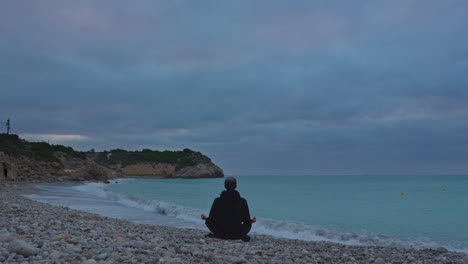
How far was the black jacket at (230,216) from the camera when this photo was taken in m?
10.0

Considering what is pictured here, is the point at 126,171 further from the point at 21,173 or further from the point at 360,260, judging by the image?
the point at 360,260

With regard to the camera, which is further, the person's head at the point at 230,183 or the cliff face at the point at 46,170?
the cliff face at the point at 46,170

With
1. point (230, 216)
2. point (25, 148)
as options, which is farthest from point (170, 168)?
point (230, 216)

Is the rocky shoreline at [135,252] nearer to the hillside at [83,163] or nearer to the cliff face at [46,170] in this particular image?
the cliff face at [46,170]

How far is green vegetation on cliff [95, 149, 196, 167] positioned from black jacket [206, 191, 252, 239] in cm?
14557

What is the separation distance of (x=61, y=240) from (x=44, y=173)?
59448 mm

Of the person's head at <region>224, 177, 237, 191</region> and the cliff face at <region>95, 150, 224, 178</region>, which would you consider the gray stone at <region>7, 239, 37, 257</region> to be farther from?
the cliff face at <region>95, 150, 224, 178</region>

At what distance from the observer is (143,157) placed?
516ft

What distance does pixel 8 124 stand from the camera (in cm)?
7262

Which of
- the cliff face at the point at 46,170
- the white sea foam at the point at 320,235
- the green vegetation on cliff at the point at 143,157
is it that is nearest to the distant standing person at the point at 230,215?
the white sea foam at the point at 320,235

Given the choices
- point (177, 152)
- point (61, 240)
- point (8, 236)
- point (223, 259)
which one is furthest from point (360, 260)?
point (177, 152)

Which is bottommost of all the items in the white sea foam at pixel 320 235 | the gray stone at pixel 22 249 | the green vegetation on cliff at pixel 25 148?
the white sea foam at pixel 320 235

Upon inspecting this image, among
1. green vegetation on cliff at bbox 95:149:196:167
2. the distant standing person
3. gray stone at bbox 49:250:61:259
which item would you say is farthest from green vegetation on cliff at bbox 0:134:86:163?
green vegetation on cliff at bbox 95:149:196:167

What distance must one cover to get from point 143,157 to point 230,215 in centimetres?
15165
